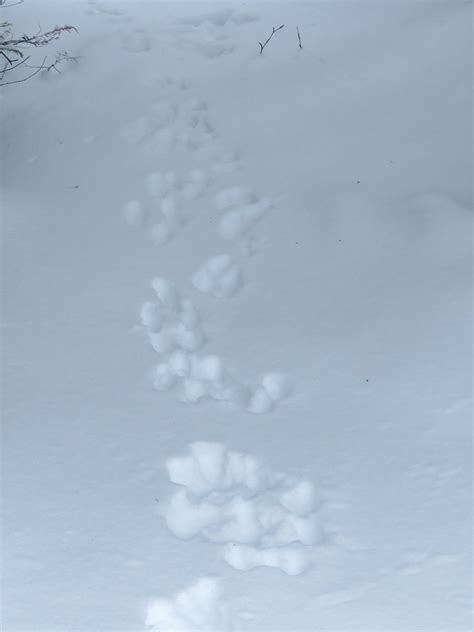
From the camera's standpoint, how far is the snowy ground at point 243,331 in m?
1.77

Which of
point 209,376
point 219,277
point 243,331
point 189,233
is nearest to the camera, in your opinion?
point 209,376

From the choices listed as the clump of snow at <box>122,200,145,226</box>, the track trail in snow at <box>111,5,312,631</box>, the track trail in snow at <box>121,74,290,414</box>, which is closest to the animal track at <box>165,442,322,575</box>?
the track trail in snow at <box>111,5,312,631</box>

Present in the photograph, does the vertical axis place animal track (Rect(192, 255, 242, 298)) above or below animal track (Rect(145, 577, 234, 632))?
above

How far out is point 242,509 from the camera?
199 centimetres

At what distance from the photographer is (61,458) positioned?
208 cm

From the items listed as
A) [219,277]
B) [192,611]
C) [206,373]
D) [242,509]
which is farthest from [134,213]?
[192,611]

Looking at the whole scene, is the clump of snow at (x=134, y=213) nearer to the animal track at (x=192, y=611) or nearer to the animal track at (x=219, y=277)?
the animal track at (x=219, y=277)

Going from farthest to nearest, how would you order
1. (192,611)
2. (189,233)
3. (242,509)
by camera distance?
(189,233) < (242,509) < (192,611)

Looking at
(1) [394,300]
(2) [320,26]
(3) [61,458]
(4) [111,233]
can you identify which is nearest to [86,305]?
(4) [111,233]

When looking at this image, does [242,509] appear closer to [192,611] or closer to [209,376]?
[192,611]

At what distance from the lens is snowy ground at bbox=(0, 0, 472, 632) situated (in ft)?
5.79

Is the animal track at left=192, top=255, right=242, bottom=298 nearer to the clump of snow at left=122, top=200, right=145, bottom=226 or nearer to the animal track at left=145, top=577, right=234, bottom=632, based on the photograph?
the clump of snow at left=122, top=200, right=145, bottom=226

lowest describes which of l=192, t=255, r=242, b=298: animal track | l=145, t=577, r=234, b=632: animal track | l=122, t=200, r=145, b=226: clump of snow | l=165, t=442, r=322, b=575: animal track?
l=145, t=577, r=234, b=632: animal track

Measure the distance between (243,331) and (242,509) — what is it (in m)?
0.81
